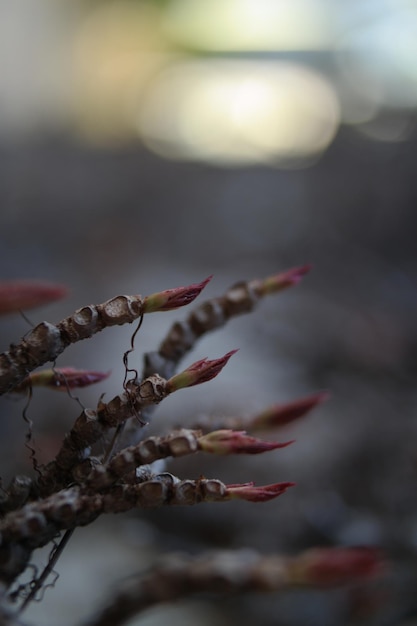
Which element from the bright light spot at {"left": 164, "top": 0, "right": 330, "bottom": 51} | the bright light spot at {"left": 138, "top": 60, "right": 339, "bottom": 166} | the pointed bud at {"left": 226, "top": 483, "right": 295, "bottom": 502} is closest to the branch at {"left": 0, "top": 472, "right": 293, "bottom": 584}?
the pointed bud at {"left": 226, "top": 483, "right": 295, "bottom": 502}

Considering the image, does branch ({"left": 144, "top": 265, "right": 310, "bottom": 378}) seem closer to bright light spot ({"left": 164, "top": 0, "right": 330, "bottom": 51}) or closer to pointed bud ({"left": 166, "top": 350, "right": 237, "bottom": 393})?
pointed bud ({"left": 166, "top": 350, "right": 237, "bottom": 393})

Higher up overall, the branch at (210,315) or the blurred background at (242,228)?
the branch at (210,315)

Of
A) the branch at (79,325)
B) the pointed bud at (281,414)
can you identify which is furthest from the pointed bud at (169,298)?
the pointed bud at (281,414)

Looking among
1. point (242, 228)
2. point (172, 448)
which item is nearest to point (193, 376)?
point (172, 448)

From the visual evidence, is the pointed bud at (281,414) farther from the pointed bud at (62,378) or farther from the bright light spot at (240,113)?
the bright light spot at (240,113)

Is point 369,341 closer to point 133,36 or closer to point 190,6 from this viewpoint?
point 190,6

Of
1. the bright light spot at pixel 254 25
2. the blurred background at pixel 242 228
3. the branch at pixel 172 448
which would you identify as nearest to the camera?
the branch at pixel 172 448
